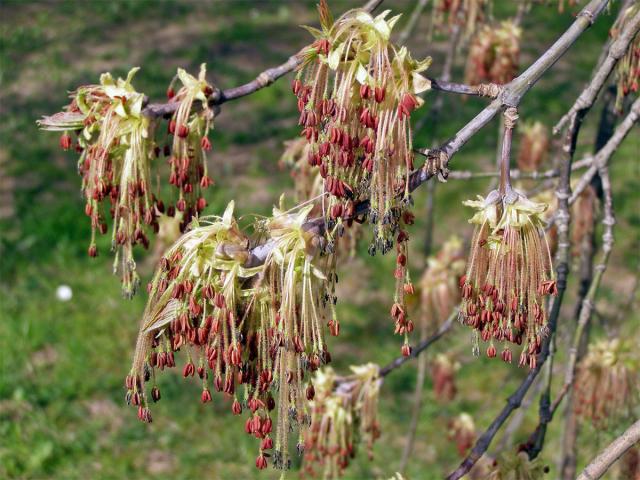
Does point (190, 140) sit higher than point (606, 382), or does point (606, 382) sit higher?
point (190, 140)

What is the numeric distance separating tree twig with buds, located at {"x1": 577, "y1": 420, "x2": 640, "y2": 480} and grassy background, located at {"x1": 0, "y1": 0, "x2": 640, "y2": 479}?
129cm

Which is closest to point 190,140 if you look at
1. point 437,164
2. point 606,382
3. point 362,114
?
point 362,114

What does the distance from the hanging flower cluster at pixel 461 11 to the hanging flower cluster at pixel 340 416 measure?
1659 millimetres

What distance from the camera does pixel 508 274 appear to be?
67.8 inches

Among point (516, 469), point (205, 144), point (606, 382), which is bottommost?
point (606, 382)

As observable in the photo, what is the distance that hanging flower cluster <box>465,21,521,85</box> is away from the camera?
4.38m

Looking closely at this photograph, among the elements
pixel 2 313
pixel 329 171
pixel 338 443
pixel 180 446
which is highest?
pixel 329 171

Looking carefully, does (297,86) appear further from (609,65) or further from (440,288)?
(440,288)

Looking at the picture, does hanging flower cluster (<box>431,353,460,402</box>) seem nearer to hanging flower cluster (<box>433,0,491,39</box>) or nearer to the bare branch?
hanging flower cluster (<box>433,0,491,39</box>)

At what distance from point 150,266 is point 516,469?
5.36 m

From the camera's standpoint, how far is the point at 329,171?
1685mm

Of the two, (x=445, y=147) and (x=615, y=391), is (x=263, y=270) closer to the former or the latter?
(x=445, y=147)

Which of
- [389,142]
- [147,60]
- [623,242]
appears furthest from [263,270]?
[147,60]

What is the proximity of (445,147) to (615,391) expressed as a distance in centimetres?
208
